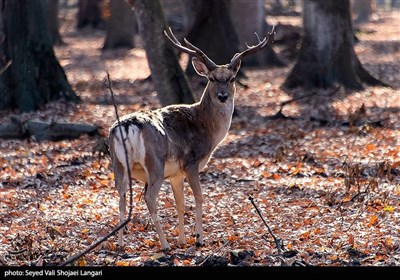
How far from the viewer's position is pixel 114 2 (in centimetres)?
3184

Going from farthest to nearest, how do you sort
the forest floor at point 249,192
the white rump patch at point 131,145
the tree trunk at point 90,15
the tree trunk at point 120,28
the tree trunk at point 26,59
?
the tree trunk at point 90,15
the tree trunk at point 120,28
the tree trunk at point 26,59
the forest floor at point 249,192
the white rump patch at point 131,145

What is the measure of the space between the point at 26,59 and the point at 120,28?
14.7 m

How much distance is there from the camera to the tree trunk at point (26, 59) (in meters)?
18.1

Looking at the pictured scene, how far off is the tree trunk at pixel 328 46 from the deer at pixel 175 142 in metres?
9.78

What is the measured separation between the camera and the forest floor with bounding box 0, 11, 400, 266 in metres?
8.91

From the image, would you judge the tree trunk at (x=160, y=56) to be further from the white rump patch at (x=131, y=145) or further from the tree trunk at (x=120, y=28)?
the tree trunk at (x=120, y=28)

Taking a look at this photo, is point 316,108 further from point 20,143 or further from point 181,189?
point 181,189

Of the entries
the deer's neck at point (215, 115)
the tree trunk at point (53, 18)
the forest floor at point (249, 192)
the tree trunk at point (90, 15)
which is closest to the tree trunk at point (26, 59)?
the forest floor at point (249, 192)

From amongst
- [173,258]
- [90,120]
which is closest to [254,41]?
[90,120]

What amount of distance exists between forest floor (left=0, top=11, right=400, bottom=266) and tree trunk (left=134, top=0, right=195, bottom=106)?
3.84ft

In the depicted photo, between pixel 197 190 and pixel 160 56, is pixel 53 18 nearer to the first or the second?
pixel 160 56

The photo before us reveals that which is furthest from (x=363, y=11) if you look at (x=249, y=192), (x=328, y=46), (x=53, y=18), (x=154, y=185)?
(x=154, y=185)

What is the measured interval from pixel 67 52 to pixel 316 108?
16.5 metres

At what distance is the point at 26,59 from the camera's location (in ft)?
59.7
